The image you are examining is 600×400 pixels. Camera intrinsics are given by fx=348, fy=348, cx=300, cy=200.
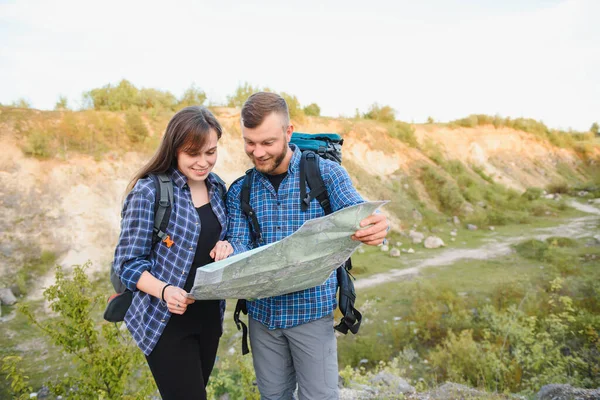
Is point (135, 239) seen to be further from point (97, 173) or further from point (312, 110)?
point (312, 110)

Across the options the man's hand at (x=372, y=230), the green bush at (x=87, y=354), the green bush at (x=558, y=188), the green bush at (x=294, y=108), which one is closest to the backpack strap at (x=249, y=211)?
the man's hand at (x=372, y=230)

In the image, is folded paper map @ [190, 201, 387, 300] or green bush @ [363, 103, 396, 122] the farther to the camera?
green bush @ [363, 103, 396, 122]

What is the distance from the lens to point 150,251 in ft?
6.07

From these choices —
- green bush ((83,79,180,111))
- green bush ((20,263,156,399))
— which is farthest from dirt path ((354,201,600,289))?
green bush ((83,79,180,111))

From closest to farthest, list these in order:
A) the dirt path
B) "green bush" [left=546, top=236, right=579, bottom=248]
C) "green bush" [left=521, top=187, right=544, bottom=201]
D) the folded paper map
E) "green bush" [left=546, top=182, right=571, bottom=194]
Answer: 1. the folded paper map
2. the dirt path
3. "green bush" [left=546, top=236, right=579, bottom=248]
4. "green bush" [left=521, top=187, right=544, bottom=201]
5. "green bush" [left=546, top=182, right=571, bottom=194]

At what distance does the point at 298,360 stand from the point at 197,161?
1.26 metres

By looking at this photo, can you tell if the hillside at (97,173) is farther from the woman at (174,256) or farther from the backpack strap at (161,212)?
the backpack strap at (161,212)

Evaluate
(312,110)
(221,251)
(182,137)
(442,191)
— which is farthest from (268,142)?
(312,110)

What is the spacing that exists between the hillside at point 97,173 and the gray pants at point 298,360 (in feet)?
29.5

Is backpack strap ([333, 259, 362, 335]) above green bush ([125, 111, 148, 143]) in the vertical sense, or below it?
below

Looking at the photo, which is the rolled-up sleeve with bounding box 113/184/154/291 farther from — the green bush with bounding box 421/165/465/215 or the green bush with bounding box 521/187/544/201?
the green bush with bounding box 521/187/544/201

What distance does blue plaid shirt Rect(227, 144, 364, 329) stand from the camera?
1.96 m

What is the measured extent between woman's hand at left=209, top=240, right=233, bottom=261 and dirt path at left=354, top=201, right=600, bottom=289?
279 inches

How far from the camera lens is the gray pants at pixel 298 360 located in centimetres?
195
